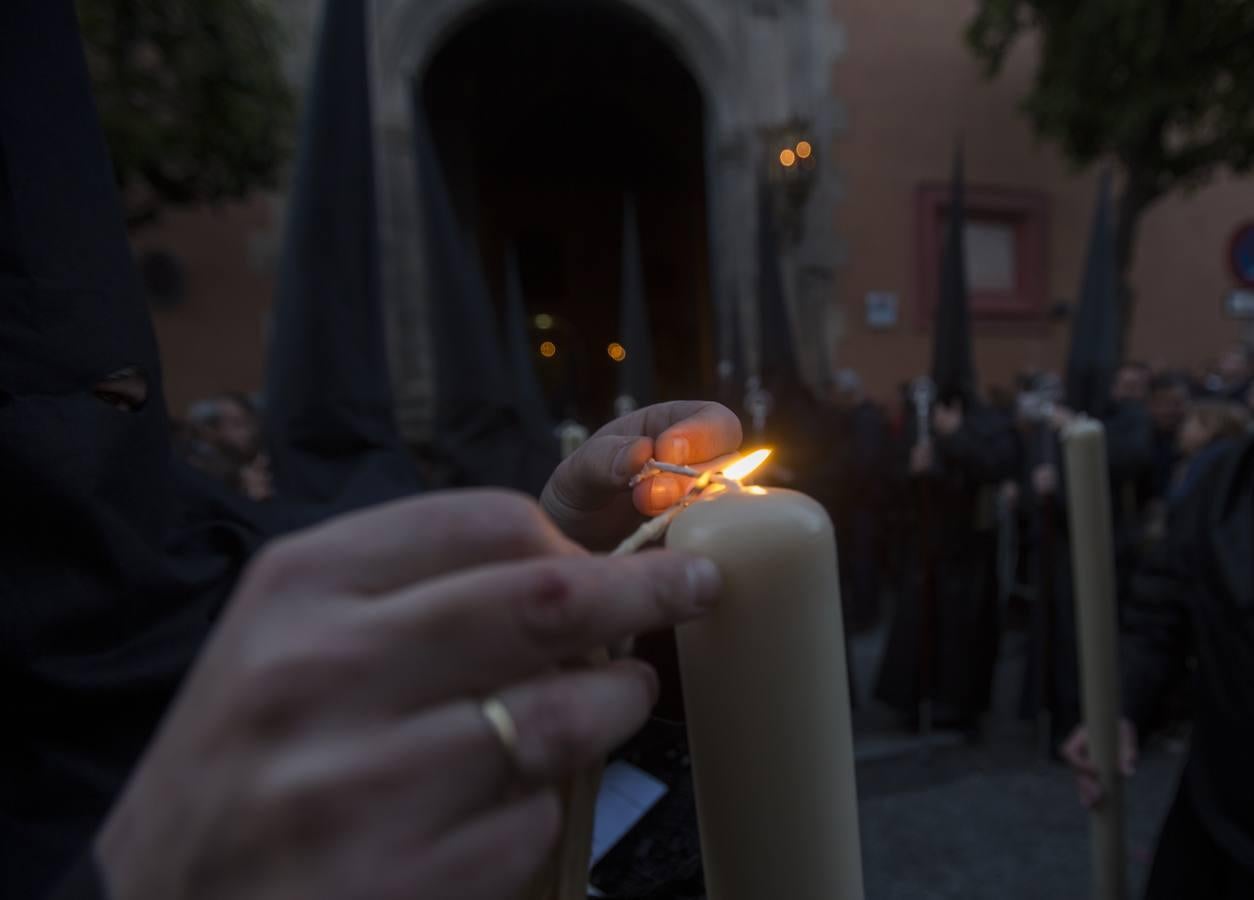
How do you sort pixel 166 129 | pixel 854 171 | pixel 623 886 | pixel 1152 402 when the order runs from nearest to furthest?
pixel 623 886, pixel 166 129, pixel 1152 402, pixel 854 171

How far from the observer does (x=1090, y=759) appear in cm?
159

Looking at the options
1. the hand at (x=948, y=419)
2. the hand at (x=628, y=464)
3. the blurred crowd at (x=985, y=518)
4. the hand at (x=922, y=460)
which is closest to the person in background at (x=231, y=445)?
the blurred crowd at (x=985, y=518)

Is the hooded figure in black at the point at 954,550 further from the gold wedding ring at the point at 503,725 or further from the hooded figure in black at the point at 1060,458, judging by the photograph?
the gold wedding ring at the point at 503,725

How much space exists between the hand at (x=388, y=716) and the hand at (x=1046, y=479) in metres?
3.55

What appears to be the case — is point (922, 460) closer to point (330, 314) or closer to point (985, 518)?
point (985, 518)

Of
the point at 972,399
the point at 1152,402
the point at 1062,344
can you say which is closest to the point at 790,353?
the point at 972,399

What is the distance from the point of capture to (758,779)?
1.56ft

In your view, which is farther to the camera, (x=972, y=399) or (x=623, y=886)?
(x=972, y=399)

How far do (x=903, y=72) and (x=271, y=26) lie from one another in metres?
6.39

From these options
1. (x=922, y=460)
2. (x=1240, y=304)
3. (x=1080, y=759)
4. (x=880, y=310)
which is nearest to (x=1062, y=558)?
(x=922, y=460)

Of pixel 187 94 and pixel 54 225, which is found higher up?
pixel 187 94

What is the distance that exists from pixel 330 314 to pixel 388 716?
2215 millimetres

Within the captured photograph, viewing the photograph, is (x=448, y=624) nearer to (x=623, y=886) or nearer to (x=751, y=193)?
(x=623, y=886)

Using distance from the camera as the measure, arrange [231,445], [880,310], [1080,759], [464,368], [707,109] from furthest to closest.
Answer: [880,310], [707,109], [464,368], [231,445], [1080,759]
